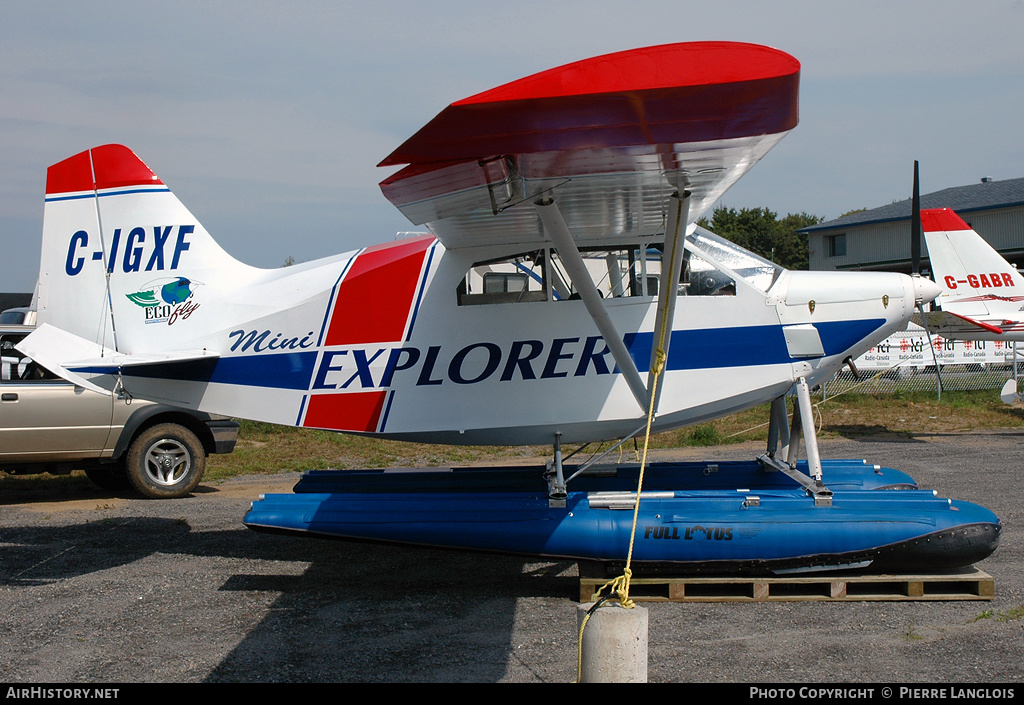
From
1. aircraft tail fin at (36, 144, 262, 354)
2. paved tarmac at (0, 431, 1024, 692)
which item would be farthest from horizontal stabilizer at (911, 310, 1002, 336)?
aircraft tail fin at (36, 144, 262, 354)

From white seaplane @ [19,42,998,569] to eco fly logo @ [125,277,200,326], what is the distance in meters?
0.02

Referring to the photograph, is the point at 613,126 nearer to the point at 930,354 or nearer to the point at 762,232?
the point at 930,354

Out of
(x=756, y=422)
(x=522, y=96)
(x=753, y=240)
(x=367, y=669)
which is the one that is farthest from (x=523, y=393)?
(x=753, y=240)

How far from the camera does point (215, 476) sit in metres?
11.6

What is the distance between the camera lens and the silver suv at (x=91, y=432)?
933cm

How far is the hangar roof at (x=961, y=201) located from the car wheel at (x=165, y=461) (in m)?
41.4

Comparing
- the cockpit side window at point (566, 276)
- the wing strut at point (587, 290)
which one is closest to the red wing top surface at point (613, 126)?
the wing strut at point (587, 290)

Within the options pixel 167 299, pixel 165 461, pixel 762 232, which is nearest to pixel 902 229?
pixel 762 232

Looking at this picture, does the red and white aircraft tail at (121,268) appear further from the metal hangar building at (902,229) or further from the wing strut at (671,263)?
the metal hangar building at (902,229)

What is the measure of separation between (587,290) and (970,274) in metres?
14.8

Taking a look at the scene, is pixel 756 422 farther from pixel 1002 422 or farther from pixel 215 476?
pixel 215 476

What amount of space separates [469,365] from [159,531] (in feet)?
13.0

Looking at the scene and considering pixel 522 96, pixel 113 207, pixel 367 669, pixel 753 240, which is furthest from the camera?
pixel 753 240

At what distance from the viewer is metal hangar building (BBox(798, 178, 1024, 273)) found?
132 feet
